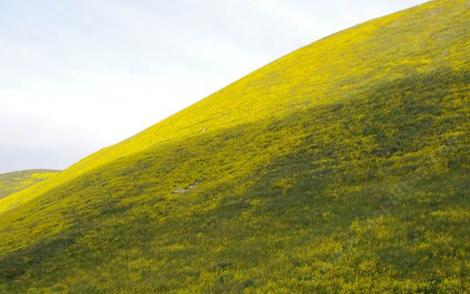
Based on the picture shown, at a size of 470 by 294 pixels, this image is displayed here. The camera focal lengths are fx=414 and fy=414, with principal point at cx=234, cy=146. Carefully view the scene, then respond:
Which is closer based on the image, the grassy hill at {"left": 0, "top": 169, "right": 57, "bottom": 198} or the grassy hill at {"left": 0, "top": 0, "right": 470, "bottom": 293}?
the grassy hill at {"left": 0, "top": 0, "right": 470, "bottom": 293}

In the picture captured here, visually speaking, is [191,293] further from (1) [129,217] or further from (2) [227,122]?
(2) [227,122]

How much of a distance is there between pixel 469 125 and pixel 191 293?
21209 mm

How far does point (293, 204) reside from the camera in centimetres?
2380

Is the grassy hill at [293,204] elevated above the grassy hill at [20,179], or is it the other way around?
the grassy hill at [20,179]

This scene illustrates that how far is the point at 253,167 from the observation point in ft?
107

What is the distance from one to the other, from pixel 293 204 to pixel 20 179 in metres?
183

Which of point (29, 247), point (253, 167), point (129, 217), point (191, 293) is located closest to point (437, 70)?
point (253, 167)

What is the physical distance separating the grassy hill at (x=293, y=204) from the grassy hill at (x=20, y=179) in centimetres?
12700

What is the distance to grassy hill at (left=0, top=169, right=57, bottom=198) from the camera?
521 ft

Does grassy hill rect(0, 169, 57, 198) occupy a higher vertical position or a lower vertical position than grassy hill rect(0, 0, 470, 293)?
higher

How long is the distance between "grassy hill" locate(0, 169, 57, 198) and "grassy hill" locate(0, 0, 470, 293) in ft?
417

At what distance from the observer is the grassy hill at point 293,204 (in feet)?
53.0

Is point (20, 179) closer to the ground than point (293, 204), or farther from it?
farther from it

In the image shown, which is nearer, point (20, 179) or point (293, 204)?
point (293, 204)
